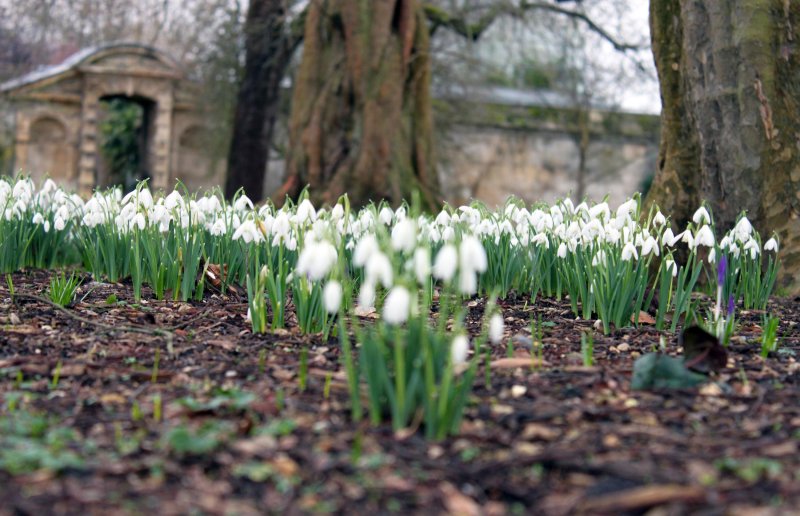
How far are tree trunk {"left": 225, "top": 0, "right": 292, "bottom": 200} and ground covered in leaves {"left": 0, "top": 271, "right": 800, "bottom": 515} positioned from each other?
9702 millimetres

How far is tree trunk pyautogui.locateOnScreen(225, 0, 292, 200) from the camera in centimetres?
1291

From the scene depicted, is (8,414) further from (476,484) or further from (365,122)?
(365,122)

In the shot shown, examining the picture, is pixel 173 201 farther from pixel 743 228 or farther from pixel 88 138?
pixel 88 138

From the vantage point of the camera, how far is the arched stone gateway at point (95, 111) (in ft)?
58.2

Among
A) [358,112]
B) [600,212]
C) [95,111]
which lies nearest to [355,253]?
[600,212]

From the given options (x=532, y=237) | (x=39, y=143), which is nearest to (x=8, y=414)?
(x=532, y=237)

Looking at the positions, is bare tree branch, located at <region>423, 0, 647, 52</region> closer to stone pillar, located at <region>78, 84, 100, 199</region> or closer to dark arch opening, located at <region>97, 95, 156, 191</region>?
stone pillar, located at <region>78, 84, 100, 199</region>

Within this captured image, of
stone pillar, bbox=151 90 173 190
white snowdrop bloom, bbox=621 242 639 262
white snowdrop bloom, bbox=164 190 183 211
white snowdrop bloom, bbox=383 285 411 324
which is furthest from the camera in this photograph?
stone pillar, bbox=151 90 173 190

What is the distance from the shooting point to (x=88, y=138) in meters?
18.1

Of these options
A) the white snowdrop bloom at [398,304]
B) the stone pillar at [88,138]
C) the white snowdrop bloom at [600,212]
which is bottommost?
the white snowdrop bloom at [398,304]

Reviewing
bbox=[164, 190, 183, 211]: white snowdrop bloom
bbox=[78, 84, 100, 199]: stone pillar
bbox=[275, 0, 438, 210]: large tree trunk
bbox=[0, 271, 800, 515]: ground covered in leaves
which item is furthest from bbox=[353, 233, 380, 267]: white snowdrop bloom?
bbox=[78, 84, 100, 199]: stone pillar

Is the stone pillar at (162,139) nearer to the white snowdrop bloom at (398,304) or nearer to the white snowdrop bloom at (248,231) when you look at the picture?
the white snowdrop bloom at (248,231)

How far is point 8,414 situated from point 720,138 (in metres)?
4.39

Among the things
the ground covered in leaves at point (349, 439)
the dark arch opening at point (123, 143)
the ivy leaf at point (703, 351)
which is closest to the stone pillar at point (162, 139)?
the dark arch opening at point (123, 143)
